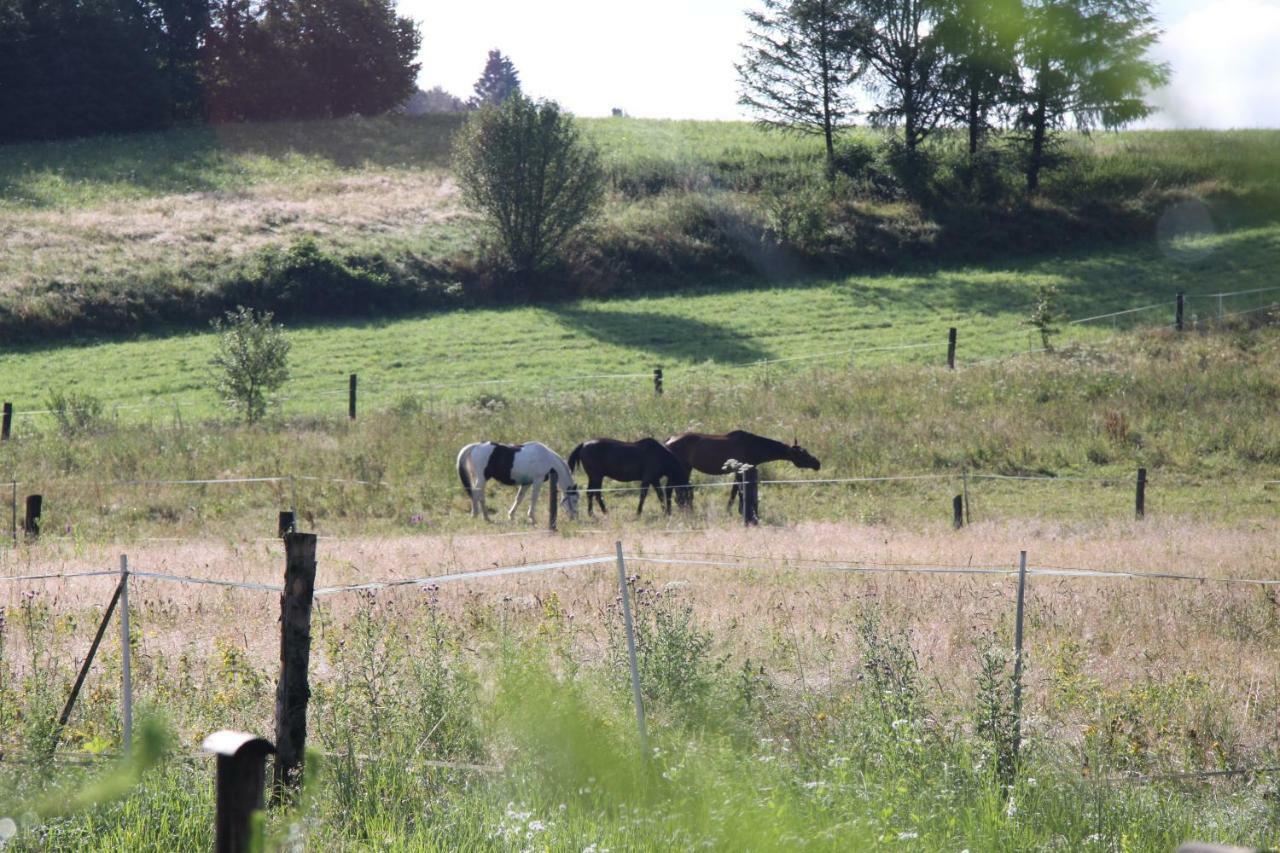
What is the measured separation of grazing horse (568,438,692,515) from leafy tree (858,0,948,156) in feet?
114

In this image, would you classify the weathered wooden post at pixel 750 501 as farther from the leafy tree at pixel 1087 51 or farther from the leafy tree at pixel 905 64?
the leafy tree at pixel 905 64

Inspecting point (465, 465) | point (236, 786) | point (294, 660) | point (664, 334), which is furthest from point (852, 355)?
point (236, 786)

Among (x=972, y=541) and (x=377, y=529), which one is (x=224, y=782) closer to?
(x=972, y=541)

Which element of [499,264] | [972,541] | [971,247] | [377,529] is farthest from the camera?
[971,247]

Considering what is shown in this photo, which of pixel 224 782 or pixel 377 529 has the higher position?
pixel 224 782

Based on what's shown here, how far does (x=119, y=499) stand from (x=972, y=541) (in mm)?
13639

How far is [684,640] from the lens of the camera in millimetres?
7602

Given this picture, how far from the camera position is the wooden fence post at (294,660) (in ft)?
20.1

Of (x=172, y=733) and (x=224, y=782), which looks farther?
(x=172, y=733)

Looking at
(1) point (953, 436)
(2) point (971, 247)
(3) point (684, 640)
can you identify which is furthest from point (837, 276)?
(3) point (684, 640)

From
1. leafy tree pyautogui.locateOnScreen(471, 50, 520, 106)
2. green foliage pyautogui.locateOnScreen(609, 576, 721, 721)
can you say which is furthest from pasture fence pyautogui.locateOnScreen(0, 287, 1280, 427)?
leafy tree pyautogui.locateOnScreen(471, 50, 520, 106)

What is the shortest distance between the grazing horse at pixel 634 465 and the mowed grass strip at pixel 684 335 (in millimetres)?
8379

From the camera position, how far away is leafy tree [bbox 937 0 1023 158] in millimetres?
43219

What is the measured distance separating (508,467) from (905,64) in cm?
3715
